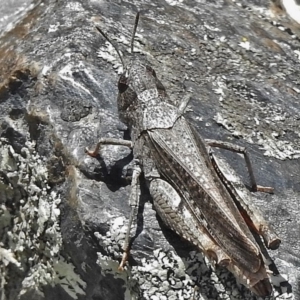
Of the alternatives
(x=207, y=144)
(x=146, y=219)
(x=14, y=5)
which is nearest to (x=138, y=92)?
(x=207, y=144)

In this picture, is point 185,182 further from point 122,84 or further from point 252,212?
point 122,84

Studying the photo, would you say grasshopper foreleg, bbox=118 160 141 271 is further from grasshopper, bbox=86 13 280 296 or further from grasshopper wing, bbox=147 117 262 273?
grasshopper wing, bbox=147 117 262 273

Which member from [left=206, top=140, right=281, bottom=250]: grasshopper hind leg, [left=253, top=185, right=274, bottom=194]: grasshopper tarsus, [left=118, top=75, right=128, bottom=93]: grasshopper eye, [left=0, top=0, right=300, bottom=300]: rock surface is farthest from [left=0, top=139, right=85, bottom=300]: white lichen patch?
[left=253, top=185, right=274, bottom=194]: grasshopper tarsus

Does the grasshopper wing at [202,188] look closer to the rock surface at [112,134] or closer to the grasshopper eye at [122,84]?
the rock surface at [112,134]

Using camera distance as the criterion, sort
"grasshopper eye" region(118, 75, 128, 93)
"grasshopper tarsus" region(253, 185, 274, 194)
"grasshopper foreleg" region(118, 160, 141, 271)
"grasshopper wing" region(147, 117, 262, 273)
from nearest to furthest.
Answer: "grasshopper wing" region(147, 117, 262, 273), "grasshopper foreleg" region(118, 160, 141, 271), "grasshopper tarsus" region(253, 185, 274, 194), "grasshopper eye" region(118, 75, 128, 93)

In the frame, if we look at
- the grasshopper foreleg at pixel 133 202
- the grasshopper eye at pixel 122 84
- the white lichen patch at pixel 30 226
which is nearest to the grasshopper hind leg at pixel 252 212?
the grasshopper foreleg at pixel 133 202

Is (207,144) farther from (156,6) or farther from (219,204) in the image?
(156,6)

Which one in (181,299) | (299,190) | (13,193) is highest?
(299,190)
